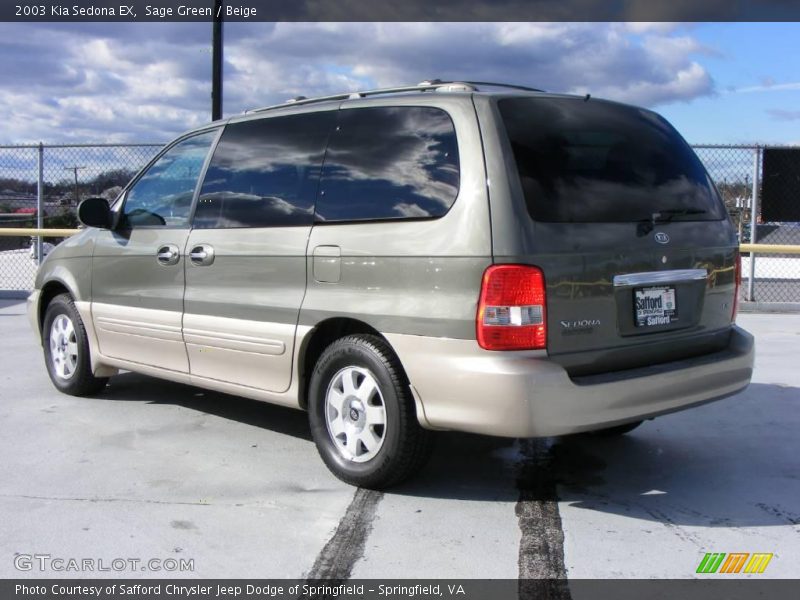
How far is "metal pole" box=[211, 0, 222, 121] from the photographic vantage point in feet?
31.9

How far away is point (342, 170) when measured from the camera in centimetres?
424

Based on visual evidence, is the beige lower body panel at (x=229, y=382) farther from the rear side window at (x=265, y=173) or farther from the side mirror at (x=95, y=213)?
the side mirror at (x=95, y=213)

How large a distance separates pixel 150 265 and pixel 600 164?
9.45 ft

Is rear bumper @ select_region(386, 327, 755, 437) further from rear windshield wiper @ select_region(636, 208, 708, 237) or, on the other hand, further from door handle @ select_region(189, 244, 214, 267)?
door handle @ select_region(189, 244, 214, 267)

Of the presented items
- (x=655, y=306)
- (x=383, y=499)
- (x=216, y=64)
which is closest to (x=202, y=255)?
(x=383, y=499)

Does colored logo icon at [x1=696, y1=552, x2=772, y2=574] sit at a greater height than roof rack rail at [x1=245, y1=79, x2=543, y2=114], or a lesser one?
lesser

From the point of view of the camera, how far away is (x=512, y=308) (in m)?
3.54

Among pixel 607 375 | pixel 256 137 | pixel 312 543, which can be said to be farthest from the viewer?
pixel 256 137

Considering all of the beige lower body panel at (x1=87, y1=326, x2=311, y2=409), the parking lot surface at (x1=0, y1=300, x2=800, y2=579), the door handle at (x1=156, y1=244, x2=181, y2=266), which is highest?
the door handle at (x1=156, y1=244, x2=181, y2=266)

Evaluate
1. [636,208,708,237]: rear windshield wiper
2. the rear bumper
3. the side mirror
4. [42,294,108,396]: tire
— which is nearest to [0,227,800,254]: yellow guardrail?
[42,294,108,396]: tire

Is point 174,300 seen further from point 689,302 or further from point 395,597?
point 689,302

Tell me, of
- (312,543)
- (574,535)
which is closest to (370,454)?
(312,543)

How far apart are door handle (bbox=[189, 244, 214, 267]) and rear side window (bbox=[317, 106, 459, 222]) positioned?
89 centimetres

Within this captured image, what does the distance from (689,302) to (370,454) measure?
1758 millimetres
